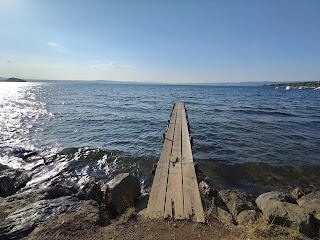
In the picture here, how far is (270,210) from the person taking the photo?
283 inches

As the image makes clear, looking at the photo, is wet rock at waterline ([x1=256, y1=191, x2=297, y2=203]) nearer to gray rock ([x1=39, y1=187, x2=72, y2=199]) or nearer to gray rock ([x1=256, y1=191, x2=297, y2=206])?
gray rock ([x1=256, y1=191, x2=297, y2=206])

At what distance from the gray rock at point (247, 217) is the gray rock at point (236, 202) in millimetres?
408

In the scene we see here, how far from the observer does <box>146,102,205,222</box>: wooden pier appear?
20.0 feet

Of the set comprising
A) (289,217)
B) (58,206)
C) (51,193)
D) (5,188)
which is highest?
(58,206)

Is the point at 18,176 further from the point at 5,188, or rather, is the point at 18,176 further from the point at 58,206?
the point at 58,206

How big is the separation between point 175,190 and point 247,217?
2269mm

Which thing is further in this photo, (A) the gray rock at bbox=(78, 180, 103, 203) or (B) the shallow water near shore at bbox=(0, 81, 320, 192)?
(B) the shallow water near shore at bbox=(0, 81, 320, 192)

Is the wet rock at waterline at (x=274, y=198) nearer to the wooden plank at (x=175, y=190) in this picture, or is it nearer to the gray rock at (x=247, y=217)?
the gray rock at (x=247, y=217)

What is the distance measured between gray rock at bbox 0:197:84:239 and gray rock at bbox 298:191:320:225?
23.2ft

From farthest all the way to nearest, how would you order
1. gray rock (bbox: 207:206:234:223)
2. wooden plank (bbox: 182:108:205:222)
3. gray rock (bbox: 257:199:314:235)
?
gray rock (bbox: 207:206:234:223) < gray rock (bbox: 257:199:314:235) < wooden plank (bbox: 182:108:205:222)

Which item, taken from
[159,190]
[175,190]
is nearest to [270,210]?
[175,190]

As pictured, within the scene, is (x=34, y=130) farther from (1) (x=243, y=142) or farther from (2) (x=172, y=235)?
(2) (x=172, y=235)

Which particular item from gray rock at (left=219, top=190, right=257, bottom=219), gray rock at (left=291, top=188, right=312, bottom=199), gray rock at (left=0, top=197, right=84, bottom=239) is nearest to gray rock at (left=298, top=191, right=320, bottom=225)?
gray rock at (left=291, top=188, right=312, bottom=199)

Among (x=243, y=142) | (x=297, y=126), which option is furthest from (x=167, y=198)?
(x=297, y=126)
